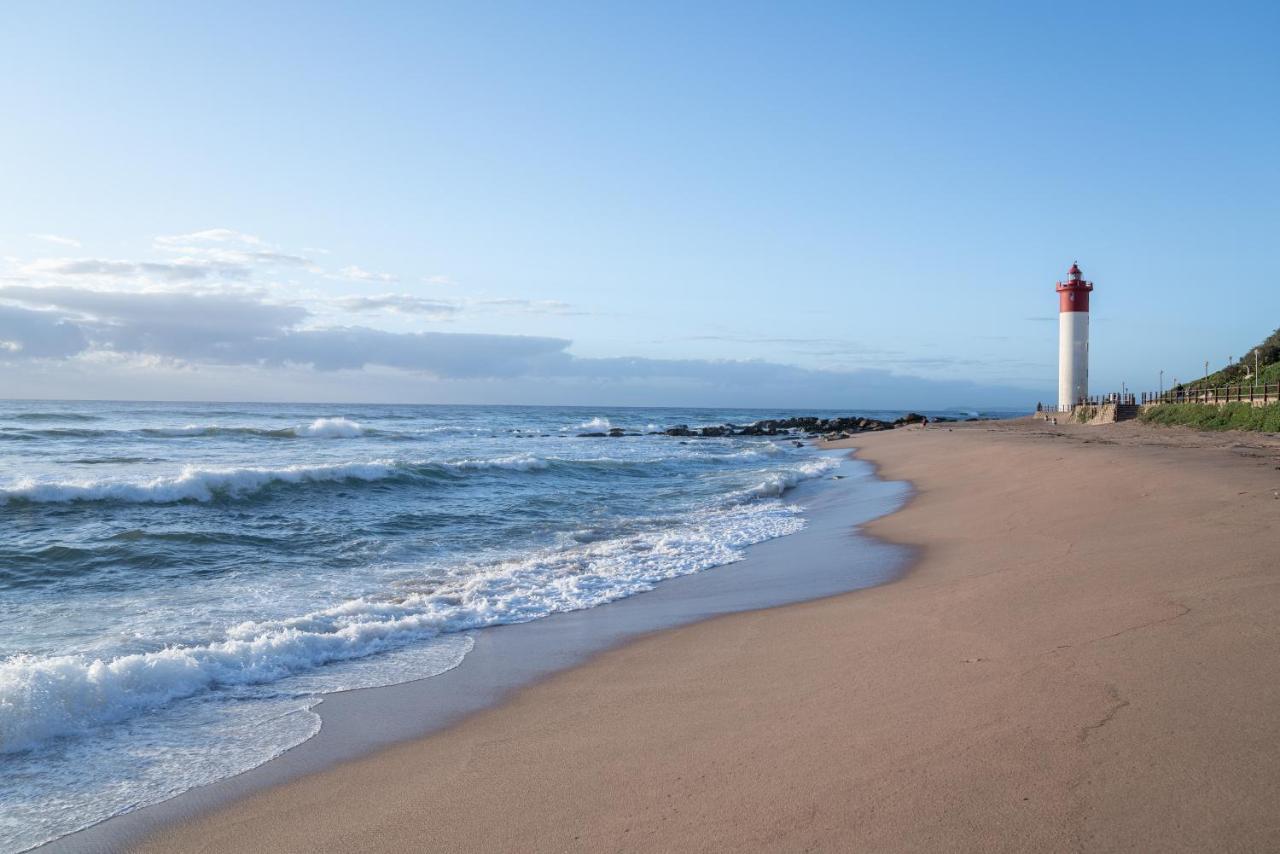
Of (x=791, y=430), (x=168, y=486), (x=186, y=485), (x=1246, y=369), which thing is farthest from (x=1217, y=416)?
(x=791, y=430)

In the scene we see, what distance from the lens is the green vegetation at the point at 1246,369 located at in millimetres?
28980

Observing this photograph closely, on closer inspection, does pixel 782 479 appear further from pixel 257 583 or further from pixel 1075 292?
pixel 1075 292

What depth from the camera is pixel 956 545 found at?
9.66 m

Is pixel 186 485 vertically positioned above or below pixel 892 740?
below

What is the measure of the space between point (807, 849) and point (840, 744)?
0.95 metres

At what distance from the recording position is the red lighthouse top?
122 ft

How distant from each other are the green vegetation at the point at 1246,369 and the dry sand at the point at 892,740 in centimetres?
2800

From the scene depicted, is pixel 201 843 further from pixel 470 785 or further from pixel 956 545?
pixel 956 545

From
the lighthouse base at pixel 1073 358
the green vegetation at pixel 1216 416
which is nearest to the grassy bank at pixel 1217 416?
the green vegetation at pixel 1216 416

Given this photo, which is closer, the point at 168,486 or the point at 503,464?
the point at 168,486

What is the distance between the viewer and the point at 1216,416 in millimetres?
24047

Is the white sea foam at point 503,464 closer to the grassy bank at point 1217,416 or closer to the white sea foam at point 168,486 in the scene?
the white sea foam at point 168,486

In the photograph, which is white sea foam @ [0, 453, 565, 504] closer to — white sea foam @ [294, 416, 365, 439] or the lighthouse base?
white sea foam @ [294, 416, 365, 439]

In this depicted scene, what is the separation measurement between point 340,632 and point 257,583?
10.3ft
